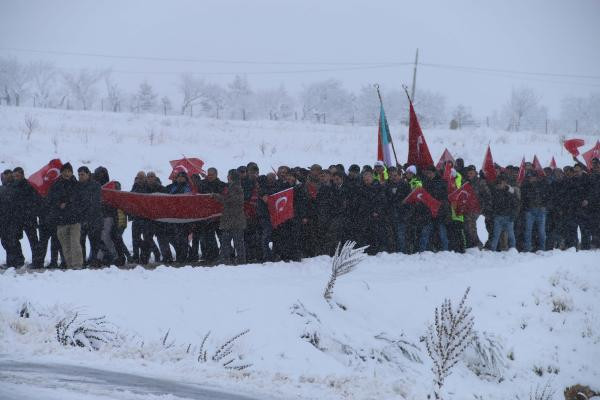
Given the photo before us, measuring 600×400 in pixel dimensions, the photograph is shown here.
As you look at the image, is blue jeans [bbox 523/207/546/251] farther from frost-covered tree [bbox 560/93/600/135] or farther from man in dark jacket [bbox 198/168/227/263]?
frost-covered tree [bbox 560/93/600/135]

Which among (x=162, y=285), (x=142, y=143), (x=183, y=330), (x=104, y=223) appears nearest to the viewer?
(x=183, y=330)

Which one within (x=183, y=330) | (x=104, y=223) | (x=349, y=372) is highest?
(x=104, y=223)

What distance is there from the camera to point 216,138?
3606cm

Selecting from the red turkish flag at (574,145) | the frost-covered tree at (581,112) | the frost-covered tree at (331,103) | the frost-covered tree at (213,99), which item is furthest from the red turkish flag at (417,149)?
the frost-covered tree at (581,112)

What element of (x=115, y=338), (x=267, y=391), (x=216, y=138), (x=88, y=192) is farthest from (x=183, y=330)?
(x=216, y=138)

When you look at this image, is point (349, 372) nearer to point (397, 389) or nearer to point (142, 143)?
point (397, 389)

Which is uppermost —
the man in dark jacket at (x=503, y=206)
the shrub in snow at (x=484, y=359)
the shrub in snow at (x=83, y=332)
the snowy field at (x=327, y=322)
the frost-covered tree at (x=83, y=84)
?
the frost-covered tree at (x=83, y=84)

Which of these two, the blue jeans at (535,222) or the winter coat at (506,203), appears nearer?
the winter coat at (506,203)

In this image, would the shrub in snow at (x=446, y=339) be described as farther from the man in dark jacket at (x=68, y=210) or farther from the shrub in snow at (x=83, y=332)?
the man in dark jacket at (x=68, y=210)

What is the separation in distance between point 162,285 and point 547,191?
9908 mm

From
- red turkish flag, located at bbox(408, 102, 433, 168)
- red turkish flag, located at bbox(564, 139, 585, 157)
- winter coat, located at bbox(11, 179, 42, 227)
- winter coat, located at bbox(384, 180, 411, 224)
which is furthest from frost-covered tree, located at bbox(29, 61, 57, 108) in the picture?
winter coat, located at bbox(384, 180, 411, 224)

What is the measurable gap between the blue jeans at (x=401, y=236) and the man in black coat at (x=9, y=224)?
293 inches

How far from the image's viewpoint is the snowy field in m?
7.89

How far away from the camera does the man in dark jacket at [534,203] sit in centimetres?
1683
